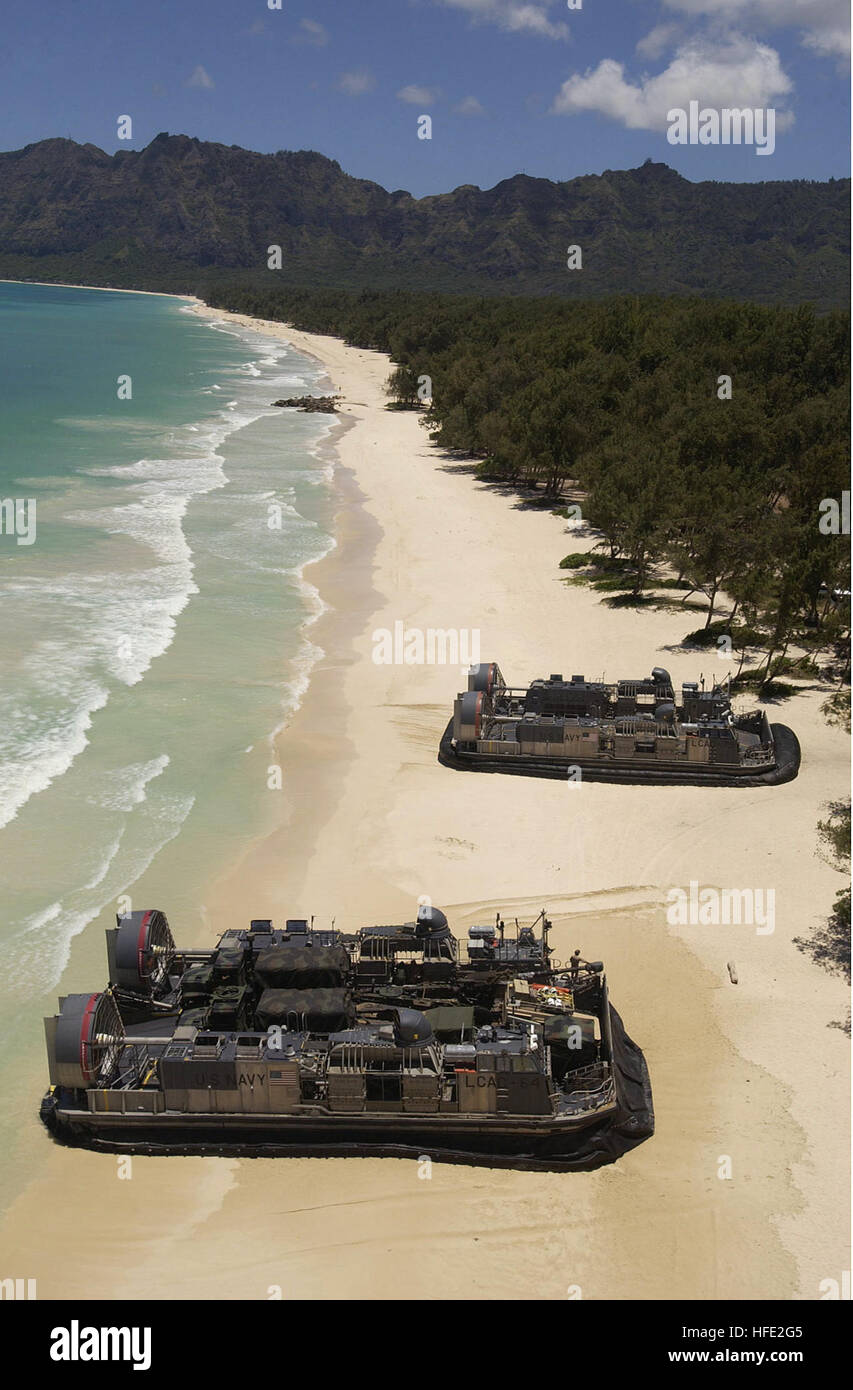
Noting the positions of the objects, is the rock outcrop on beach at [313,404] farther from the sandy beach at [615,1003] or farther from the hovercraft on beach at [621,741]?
the hovercraft on beach at [621,741]

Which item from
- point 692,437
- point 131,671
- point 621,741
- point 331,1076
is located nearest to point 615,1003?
point 331,1076

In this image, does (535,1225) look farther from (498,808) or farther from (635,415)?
(635,415)

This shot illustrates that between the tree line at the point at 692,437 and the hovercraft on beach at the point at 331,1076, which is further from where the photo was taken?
the tree line at the point at 692,437

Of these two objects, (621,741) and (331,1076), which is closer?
(331,1076)

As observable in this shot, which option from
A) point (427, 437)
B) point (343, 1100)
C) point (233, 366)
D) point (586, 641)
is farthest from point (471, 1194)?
point (233, 366)

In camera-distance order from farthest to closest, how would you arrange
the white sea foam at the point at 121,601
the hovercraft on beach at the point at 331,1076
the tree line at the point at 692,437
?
the tree line at the point at 692,437 < the white sea foam at the point at 121,601 < the hovercraft on beach at the point at 331,1076

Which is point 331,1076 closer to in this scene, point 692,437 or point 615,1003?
point 615,1003

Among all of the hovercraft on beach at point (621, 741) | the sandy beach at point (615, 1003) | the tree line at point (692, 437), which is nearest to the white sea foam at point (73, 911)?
the sandy beach at point (615, 1003)
